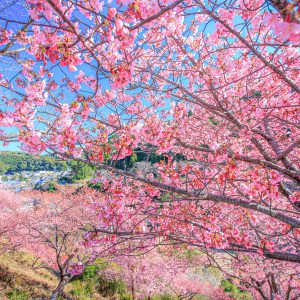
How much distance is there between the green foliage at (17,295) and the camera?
1003 centimetres

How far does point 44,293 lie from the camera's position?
11.3 meters

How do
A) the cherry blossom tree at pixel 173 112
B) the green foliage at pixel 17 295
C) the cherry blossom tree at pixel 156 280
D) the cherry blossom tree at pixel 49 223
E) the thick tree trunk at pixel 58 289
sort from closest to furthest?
the cherry blossom tree at pixel 173 112
the thick tree trunk at pixel 58 289
the green foliage at pixel 17 295
the cherry blossom tree at pixel 156 280
the cherry blossom tree at pixel 49 223

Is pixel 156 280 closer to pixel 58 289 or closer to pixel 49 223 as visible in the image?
pixel 58 289

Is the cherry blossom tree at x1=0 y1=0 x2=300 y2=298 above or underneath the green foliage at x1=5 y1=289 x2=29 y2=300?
above

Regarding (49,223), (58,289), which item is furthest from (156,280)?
(49,223)

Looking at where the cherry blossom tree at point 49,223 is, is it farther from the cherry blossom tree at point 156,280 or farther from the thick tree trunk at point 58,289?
the thick tree trunk at point 58,289

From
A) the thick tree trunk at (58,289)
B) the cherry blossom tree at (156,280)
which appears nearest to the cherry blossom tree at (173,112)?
the thick tree trunk at (58,289)

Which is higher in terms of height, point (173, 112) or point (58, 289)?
point (173, 112)

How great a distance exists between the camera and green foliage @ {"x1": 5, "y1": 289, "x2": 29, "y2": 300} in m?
10.0

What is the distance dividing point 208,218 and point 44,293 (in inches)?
451

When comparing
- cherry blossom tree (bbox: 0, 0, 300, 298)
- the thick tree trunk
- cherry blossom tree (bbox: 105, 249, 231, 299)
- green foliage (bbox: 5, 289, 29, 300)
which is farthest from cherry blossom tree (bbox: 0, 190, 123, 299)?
cherry blossom tree (bbox: 0, 0, 300, 298)

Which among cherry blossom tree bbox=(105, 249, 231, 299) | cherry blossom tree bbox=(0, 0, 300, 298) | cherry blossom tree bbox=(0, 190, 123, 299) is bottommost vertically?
cherry blossom tree bbox=(105, 249, 231, 299)

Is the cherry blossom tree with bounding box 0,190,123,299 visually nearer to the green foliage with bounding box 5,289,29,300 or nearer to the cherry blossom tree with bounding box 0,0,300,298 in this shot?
the green foliage with bounding box 5,289,29,300

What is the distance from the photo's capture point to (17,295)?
33.9ft
